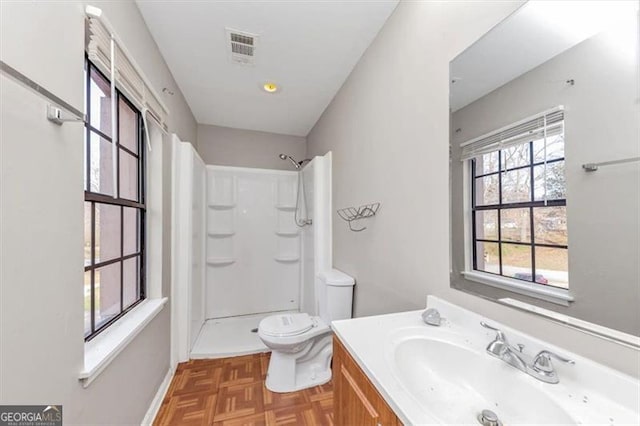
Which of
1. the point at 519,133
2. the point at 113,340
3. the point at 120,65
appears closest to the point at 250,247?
the point at 113,340

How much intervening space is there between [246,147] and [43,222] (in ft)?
8.71

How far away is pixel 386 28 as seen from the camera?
1511mm

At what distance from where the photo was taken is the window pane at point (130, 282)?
1479 millimetres

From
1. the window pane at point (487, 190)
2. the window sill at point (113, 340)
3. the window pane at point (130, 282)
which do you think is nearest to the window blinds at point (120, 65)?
the window pane at point (130, 282)

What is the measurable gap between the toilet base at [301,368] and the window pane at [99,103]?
1.74m

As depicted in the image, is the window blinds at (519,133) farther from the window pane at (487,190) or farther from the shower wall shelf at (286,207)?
the shower wall shelf at (286,207)

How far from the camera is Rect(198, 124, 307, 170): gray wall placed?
3.10 m

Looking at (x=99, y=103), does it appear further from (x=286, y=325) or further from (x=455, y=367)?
(x=455, y=367)

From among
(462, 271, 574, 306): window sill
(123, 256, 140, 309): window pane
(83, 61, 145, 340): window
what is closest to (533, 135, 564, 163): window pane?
(462, 271, 574, 306): window sill

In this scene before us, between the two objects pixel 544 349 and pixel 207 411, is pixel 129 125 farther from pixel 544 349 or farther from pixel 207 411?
pixel 544 349

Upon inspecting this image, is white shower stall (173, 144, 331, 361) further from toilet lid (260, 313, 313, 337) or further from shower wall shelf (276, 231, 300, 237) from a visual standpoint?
toilet lid (260, 313, 313, 337)

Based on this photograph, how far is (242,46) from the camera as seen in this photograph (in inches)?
66.9

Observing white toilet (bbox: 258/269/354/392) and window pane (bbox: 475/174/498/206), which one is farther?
white toilet (bbox: 258/269/354/392)

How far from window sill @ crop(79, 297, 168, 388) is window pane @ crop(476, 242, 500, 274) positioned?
152cm
